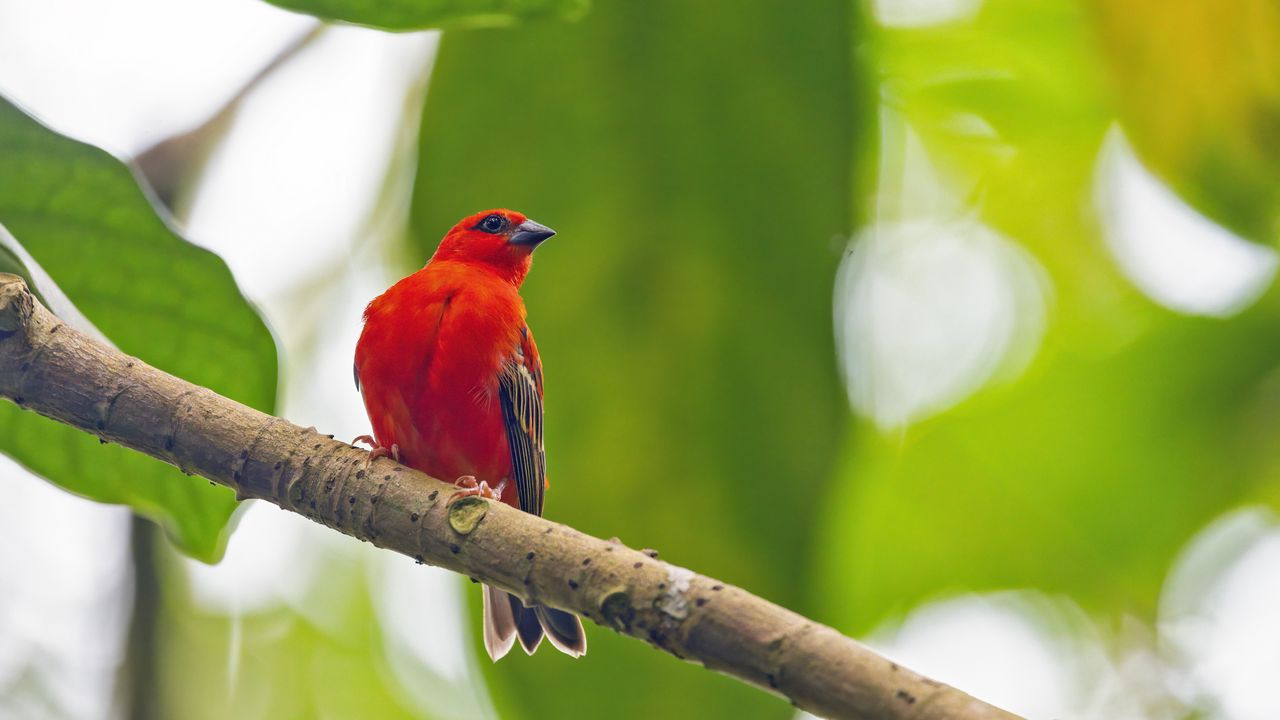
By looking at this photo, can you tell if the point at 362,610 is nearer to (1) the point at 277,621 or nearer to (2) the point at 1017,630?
(1) the point at 277,621

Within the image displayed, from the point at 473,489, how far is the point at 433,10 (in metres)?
0.95

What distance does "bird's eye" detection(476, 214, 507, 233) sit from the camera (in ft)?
12.8

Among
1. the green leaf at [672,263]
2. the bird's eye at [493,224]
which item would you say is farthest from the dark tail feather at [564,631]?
the bird's eye at [493,224]

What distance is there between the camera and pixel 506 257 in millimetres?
3980

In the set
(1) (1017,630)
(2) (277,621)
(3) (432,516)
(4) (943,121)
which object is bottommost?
(2) (277,621)

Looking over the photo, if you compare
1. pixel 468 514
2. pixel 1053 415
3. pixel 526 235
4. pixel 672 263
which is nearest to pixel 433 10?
pixel 672 263

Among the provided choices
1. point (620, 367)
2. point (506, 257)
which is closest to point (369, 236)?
point (506, 257)

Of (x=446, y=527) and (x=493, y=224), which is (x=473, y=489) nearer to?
(x=446, y=527)

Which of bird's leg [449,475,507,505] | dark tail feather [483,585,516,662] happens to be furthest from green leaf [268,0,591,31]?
dark tail feather [483,585,516,662]

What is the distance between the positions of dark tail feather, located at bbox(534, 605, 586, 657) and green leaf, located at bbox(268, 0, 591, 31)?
1.27m

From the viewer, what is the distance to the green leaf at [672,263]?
239 centimetres

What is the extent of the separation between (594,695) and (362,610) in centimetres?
301

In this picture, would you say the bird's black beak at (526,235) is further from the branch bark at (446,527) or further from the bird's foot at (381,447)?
the branch bark at (446,527)

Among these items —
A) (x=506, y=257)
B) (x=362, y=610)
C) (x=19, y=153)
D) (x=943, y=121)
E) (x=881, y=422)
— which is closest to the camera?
(x=19, y=153)
